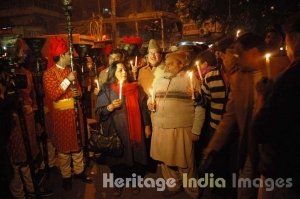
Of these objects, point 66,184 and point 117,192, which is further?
point 66,184

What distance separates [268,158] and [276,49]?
3.50 metres

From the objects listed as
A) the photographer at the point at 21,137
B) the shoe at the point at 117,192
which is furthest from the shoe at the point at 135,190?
the photographer at the point at 21,137

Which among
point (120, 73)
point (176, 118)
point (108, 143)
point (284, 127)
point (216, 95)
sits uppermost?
point (120, 73)

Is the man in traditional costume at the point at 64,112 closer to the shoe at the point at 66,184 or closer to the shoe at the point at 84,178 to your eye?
the shoe at the point at 66,184

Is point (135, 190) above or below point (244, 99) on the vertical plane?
below

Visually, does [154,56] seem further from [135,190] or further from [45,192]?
[45,192]

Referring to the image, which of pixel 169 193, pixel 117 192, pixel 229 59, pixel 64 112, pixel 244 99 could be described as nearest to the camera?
pixel 244 99

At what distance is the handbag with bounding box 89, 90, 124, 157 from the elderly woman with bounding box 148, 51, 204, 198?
0.72 metres

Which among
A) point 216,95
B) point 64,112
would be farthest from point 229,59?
point 64,112

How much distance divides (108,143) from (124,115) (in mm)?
579

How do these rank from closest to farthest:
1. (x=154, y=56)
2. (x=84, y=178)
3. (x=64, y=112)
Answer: (x=64, y=112)
(x=84, y=178)
(x=154, y=56)

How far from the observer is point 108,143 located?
17.6 ft

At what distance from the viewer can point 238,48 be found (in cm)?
343

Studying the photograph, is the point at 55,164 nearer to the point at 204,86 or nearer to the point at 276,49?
the point at 204,86
